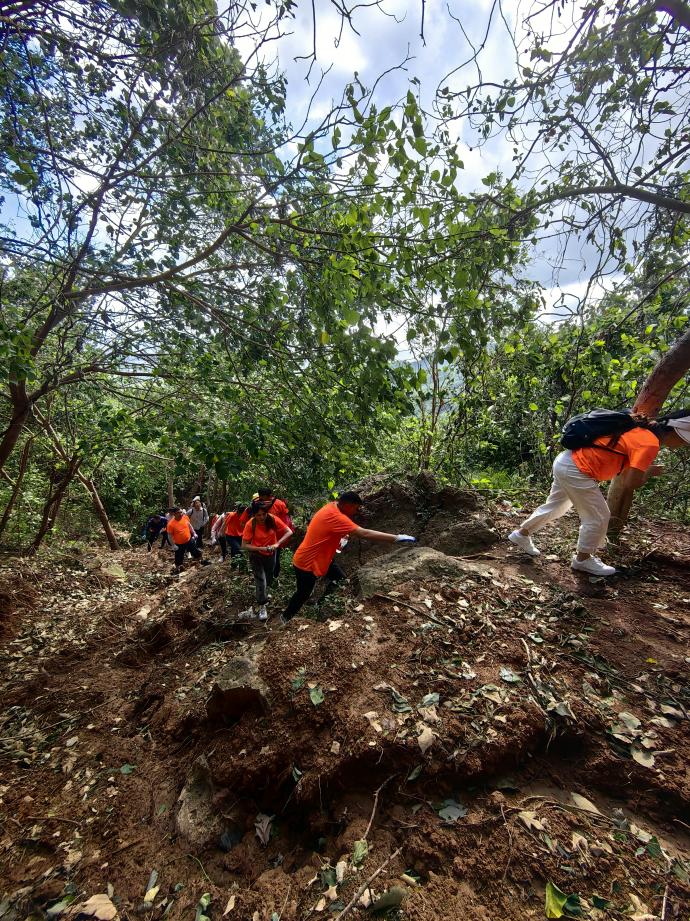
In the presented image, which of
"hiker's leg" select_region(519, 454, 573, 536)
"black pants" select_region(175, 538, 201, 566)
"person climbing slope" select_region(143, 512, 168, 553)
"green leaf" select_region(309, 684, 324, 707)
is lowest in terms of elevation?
"person climbing slope" select_region(143, 512, 168, 553)

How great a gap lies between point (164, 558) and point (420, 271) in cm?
1261

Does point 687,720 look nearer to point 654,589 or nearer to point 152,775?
point 654,589

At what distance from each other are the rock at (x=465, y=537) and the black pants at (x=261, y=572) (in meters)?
2.39

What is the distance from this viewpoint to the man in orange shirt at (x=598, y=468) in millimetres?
3682

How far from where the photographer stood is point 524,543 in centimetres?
468

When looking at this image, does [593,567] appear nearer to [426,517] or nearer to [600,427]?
[600,427]

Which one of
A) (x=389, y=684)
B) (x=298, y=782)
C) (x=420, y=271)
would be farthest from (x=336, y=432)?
(x=298, y=782)

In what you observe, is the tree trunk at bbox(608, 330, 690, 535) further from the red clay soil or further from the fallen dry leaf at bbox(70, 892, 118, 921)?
the fallen dry leaf at bbox(70, 892, 118, 921)

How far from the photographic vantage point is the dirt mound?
17.8 feet

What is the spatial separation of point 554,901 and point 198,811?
2.31 meters

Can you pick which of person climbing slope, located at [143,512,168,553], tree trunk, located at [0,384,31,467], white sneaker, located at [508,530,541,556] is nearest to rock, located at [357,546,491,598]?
white sneaker, located at [508,530,541,556]

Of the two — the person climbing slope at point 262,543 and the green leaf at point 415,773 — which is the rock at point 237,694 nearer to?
the green leaf at point 415,773

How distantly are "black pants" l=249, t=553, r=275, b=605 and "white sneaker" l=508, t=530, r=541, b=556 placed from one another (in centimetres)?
343

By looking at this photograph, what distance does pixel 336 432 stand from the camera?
4.57 meters
